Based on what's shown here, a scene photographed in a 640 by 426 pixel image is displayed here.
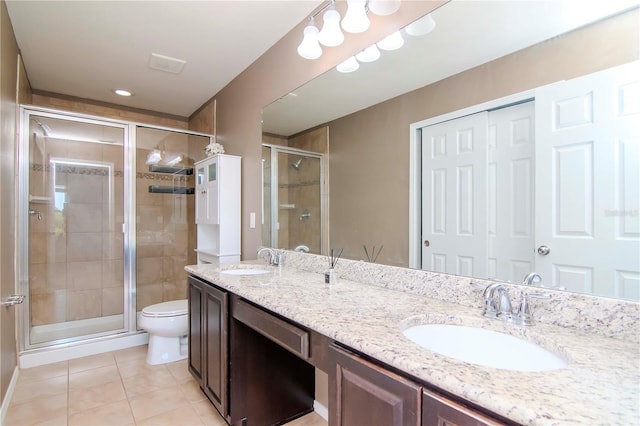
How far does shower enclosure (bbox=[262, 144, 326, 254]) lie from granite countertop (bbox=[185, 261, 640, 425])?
2.37ft

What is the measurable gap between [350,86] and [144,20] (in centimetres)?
139

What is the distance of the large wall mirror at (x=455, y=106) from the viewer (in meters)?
0.90

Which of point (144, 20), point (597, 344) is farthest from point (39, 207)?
point (597, 344)

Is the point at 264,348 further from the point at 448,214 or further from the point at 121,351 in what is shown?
the point at 121,351

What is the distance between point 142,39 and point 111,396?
2374 millimetres

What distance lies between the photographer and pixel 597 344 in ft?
2.70

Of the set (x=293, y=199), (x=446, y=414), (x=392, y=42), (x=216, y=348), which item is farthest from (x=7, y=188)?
(x=446, y=414)

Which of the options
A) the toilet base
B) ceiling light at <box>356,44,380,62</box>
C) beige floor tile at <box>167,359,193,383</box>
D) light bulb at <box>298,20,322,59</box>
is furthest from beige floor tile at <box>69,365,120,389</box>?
ceiling light at <box>356,44,380,62</box>

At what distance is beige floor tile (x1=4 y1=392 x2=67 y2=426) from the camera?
5.99 ft

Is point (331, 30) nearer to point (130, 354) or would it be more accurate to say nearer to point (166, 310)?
point (166, 310)

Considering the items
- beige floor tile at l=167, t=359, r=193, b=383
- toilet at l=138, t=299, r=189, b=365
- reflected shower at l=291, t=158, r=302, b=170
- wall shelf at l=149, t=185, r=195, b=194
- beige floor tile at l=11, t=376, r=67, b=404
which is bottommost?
beige floor tile at l=167, t=359, r=193, b=383

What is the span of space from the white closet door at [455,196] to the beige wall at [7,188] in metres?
2.28

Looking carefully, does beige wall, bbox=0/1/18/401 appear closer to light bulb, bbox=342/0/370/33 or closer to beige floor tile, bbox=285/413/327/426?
beige floor tile, bbox=285/413/327/426

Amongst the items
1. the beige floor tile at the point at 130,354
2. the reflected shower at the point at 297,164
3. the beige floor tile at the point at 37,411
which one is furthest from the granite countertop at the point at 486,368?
the beige floor tile at the point at 130,354
